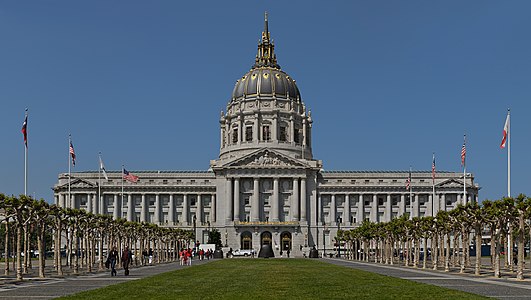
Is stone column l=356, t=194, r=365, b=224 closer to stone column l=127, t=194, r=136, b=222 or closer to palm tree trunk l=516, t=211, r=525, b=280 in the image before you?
stone column l=127, t=194, r=136, b=222

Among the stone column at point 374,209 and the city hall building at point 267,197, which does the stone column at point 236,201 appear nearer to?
the city hall building at point 267,197

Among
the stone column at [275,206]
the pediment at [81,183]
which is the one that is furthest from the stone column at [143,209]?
the stone column at [275,206]

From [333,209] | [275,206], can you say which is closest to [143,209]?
[275,206]

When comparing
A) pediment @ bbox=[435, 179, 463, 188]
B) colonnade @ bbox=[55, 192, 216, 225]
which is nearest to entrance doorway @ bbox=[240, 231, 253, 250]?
colonnade @ bbox=[55, 192, 216, 225]

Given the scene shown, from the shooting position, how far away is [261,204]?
17562 centimetres

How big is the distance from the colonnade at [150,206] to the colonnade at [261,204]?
27.8 ft

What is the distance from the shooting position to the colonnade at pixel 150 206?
591ft

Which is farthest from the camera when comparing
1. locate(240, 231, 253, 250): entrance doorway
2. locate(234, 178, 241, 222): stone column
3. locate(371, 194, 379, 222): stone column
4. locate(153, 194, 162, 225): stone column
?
locate(153, 194, 162, 225): stone column

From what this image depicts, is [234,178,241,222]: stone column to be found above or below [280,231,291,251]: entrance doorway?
above

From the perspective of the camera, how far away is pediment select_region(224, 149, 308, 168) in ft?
575

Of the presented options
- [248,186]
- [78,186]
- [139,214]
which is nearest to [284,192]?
[248,186]

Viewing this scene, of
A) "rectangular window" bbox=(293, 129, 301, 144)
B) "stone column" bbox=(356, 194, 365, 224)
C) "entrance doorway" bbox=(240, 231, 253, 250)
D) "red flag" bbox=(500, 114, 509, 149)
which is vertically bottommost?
"entrance doorway" bbox=(240, 231, 253, 250)

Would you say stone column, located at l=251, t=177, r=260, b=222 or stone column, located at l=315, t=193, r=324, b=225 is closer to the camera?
stone column, located at l=251, t=177, r=260, b=222

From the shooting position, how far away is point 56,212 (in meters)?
70.8
